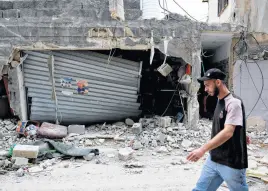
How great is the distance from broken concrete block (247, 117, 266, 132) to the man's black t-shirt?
551cm

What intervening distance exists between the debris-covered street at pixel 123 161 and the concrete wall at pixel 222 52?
2.11 m

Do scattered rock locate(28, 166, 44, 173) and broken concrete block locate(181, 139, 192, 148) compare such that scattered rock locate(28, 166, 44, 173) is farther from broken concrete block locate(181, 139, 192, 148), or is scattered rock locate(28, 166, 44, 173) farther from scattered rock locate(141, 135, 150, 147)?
broken concrete block locate(181, 139, 192, 148)

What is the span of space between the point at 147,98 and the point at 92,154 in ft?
13.5

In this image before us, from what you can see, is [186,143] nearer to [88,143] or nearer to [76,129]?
[88,143]

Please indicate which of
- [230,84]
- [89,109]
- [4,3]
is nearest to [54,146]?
[89,109]

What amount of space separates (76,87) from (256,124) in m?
5.15

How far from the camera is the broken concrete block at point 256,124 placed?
24.9ft

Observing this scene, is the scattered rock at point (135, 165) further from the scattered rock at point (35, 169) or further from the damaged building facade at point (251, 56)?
the damaged building facade at point (251, 56)

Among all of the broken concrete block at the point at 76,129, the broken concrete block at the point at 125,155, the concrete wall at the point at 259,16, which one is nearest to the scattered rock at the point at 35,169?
the broken concrete block at the point at 125,155

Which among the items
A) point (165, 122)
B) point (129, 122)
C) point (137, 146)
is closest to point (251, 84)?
point (165, 122)

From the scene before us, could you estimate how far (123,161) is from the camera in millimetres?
5484

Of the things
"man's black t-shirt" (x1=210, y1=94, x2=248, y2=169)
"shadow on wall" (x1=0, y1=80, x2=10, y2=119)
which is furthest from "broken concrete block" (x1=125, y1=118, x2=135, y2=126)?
"man's black t-shirt" (x1=210, y1=94, x2=248, y2=169)

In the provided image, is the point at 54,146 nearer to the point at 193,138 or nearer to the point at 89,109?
the point at 89,109

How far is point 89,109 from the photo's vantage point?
312 inches
